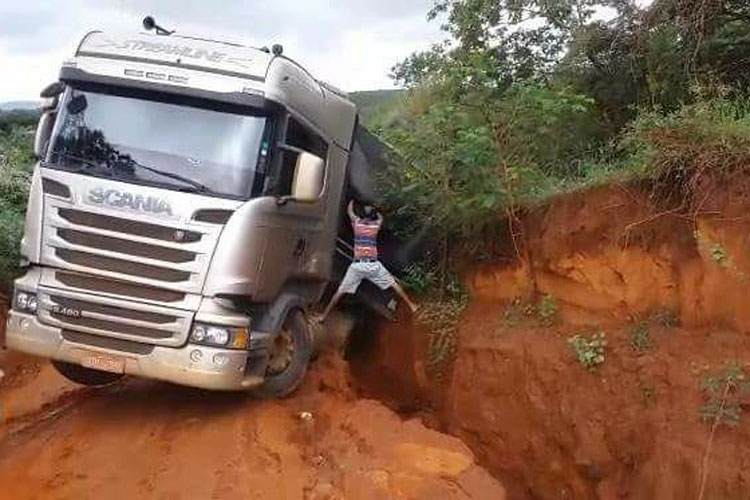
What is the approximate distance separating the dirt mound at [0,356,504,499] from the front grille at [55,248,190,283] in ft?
3.98

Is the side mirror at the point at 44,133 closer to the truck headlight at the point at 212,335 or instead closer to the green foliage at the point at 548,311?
the truck headlight at the point at 212,335

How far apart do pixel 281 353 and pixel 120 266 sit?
61.9 inches

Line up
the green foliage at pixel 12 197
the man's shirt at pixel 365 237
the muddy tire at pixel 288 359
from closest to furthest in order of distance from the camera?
the muddy tire at pixel 288 359, the man's shirt at pixel 365 237, the green foliage at pixel 12 197

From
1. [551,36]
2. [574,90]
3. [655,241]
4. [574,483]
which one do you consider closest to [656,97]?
[574,90]

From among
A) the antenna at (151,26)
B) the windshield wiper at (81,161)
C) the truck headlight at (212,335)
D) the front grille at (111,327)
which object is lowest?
the front grille at (111,327)

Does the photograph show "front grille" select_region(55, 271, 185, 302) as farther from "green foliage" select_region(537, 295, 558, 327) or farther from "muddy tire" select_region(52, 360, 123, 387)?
"green foliage" select_region(537, 295, 558, 327)

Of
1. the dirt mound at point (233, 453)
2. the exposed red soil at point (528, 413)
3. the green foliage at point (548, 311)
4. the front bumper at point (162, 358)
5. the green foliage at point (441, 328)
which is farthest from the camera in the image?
the green foliage at point (441, 328)

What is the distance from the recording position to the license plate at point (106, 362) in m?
6.16

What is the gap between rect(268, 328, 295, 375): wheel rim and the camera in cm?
700

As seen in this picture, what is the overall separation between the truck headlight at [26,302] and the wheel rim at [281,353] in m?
1.86

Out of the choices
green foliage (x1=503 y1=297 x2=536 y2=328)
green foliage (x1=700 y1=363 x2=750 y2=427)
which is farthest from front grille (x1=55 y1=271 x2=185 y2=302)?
green foliage (x1=700 y1=363 x2=750 y2=427)

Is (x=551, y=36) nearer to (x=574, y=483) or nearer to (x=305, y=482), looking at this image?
(x=574, y=483)

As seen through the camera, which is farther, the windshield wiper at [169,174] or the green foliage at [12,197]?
the green foliage at [12,197]

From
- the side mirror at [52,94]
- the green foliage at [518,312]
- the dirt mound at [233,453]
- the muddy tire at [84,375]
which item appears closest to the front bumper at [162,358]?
the dirt mound at [233,453]
